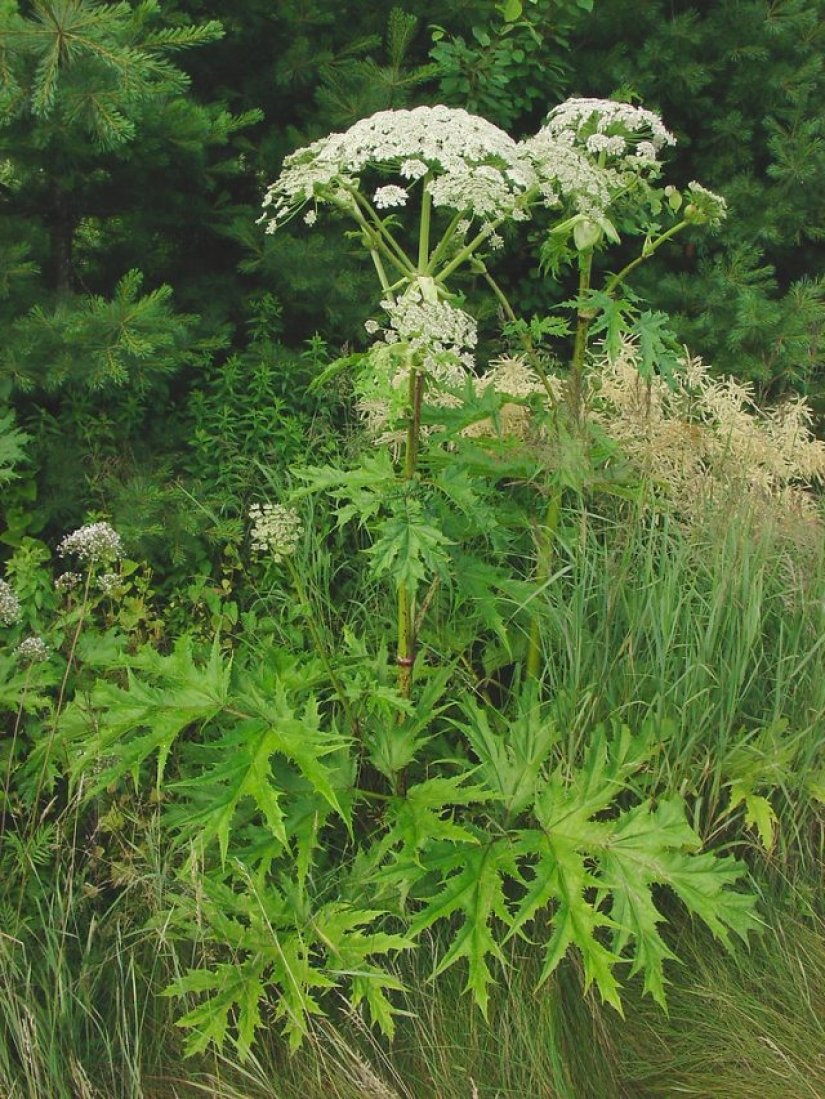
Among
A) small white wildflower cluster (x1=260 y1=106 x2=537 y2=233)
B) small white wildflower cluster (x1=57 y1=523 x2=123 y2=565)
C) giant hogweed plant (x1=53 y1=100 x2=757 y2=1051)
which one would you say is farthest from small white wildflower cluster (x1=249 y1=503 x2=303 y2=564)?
small white wildflower cluster (x1=260 y1=106 x2=537 y2=233)

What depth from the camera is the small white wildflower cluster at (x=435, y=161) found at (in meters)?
2.29

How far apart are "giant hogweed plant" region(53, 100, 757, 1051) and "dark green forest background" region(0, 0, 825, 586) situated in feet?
3.53

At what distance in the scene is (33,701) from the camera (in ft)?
9.18

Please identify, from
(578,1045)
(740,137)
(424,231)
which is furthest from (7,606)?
(740,137)

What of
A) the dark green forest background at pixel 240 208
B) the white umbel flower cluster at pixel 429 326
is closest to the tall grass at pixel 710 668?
the white umbel flower cluster at pixel 429 326

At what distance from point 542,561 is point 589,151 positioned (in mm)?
1072

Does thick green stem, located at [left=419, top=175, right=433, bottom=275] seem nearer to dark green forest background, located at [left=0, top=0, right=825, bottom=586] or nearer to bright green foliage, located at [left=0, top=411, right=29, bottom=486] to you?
dark green forest background, located at [left=0, top=0, right=825, bottom=586]

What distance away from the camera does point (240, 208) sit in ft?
14.1

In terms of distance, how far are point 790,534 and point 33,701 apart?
217cm

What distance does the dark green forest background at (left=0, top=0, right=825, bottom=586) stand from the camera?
347 cm

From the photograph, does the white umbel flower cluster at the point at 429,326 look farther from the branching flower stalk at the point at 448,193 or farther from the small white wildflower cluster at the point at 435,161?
the small white wildflower cluster at the point at 435,161

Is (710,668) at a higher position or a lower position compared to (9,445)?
lower

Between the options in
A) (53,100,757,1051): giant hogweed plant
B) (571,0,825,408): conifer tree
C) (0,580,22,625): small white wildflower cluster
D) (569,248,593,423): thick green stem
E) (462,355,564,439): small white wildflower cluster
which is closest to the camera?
Answer: (53,100,757,1051): giant hogweed plant

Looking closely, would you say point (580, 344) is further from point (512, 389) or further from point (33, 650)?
point (33, 650)
